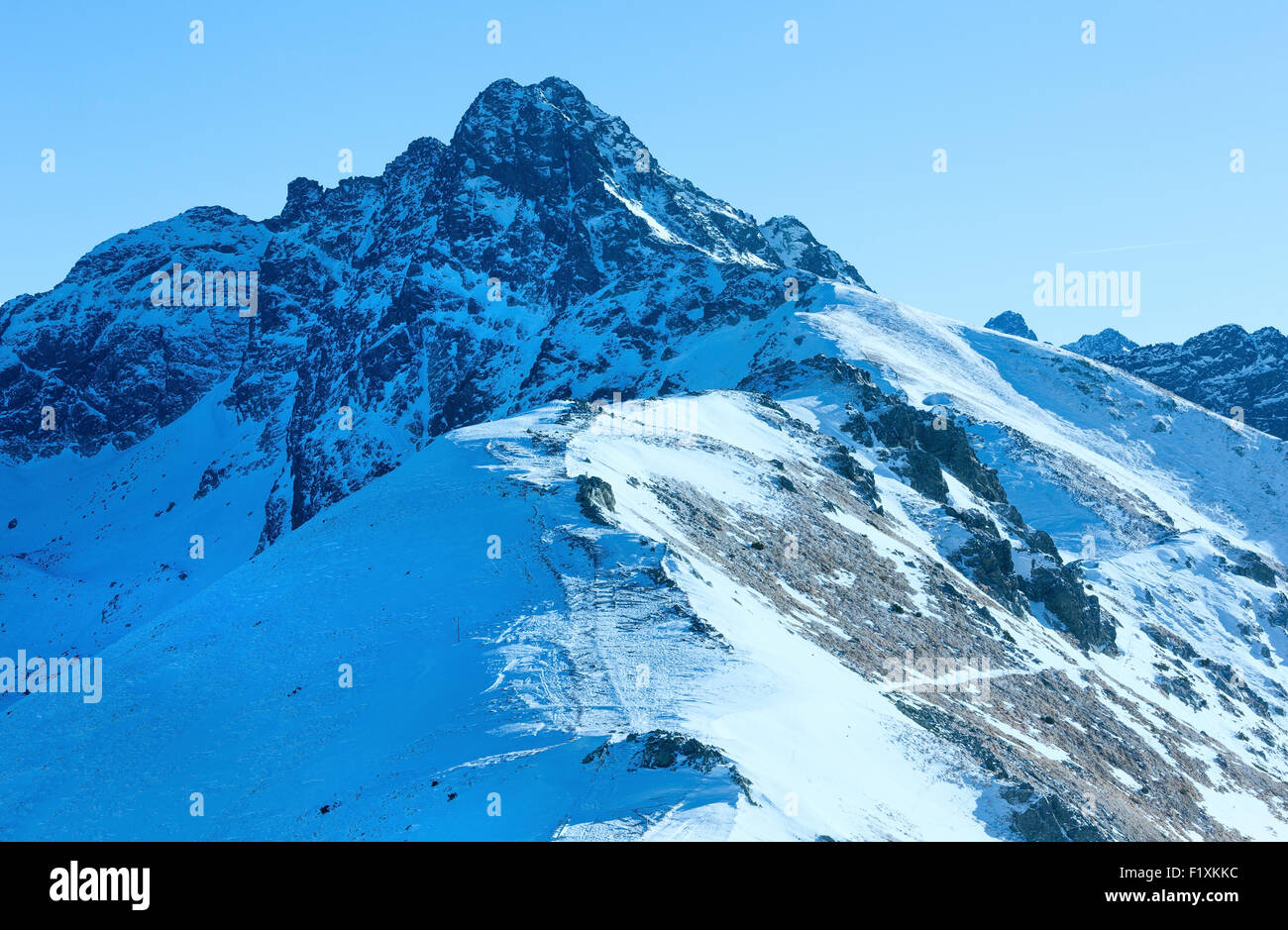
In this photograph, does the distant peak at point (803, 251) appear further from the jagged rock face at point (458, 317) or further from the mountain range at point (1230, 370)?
the mountain range at point (1230, 370)

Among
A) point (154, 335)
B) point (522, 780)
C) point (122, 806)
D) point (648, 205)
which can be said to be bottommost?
point (122, 806)

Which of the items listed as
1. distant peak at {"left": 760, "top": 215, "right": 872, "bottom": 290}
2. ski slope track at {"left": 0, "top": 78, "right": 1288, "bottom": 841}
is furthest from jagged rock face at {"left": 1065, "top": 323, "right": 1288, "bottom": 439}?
distant peak at {"left": 760, "top": 215, "right": 872, "bottom": 290}

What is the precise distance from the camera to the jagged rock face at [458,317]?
129 meters

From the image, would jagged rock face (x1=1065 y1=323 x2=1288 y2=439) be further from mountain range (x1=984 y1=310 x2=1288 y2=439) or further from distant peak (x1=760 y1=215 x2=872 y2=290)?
distant peak (x1=760 y1=215 x2=872 y2=290)

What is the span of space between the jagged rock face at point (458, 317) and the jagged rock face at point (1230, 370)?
46673 mm

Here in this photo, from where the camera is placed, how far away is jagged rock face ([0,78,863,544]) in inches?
5094

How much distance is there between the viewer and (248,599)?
41.4m

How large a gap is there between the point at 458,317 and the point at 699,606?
115302mm

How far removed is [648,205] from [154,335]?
Answer: 285 feet

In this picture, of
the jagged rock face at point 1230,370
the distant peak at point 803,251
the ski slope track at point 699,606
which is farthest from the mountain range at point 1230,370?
the distant peak at point 803,251

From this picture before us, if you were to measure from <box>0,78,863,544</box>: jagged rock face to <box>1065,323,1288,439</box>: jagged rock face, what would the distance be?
153 ft

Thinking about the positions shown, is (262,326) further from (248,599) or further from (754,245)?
(248,599)

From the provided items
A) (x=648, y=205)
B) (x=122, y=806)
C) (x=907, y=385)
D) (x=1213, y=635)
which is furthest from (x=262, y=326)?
(x=122, y=806)

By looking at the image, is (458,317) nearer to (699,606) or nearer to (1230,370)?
(1230,370)
